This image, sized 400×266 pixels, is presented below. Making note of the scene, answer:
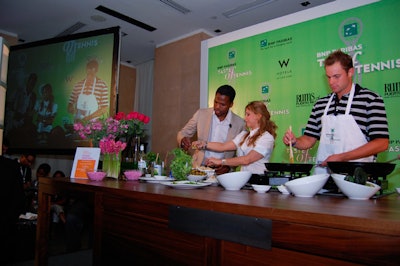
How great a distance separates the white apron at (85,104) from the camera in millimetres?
4184

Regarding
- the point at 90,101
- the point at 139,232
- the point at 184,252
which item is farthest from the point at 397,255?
the point at 90,101

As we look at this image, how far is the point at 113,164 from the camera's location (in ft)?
8.12

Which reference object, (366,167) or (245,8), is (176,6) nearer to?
(245,8)

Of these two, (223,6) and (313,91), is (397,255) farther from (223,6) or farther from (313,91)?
(223,6)

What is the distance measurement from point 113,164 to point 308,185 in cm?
161

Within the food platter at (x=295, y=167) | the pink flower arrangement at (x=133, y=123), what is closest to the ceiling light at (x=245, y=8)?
the pink flower arrangement at (x=133, y=123)

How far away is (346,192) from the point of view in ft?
4.25

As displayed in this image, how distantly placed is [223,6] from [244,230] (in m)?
4.56

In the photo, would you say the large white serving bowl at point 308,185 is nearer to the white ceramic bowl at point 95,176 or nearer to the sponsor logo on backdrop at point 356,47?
the white ceramic bowl at point 95,176

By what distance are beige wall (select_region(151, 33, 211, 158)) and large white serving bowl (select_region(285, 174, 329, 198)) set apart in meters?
4.60

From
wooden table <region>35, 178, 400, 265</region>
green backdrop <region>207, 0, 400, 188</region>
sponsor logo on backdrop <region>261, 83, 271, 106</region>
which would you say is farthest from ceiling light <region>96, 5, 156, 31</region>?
wooden table <region>35, 178, 400, 265</region>

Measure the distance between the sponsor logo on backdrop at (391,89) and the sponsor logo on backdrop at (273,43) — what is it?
122 centimetres

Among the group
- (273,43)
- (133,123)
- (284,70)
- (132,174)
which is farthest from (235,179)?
(273,43)

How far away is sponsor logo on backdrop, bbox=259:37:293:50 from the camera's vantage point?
3924 mm
